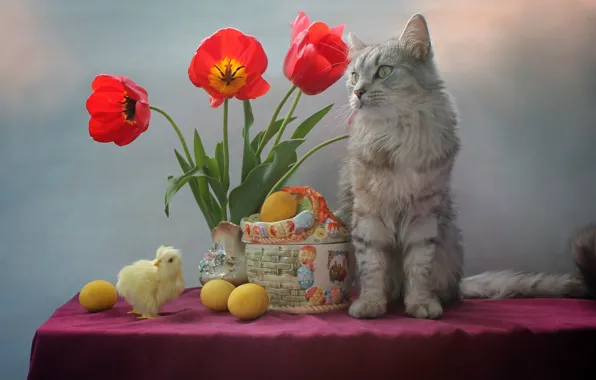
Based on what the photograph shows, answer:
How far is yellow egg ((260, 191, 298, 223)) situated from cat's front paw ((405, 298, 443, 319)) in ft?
0.92

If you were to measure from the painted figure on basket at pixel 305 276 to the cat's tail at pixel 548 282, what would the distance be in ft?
1.33

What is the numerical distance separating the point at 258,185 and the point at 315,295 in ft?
0.87

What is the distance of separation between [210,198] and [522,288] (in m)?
0.73

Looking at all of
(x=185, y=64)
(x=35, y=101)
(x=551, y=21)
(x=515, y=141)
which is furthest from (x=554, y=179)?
(x=35, y=101)

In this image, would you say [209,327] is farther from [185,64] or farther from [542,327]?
[185,64]

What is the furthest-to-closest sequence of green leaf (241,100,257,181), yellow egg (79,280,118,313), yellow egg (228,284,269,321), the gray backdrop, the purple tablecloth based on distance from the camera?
the gray backdrop, green leaf (241,100,257,181), yellow egg (79,280,118,313), yellow egg (228,284,269,321), the purple tablecloth

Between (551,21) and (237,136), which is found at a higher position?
(551,21)

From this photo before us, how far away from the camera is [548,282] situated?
116 cm

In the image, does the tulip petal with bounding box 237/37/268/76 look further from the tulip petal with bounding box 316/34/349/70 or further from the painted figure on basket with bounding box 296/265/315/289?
the painted figure on basket with bounding box 296/265/315/289

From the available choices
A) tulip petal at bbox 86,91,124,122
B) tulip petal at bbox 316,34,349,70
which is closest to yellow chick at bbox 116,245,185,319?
tulip petal at bbox 86,91,124,122

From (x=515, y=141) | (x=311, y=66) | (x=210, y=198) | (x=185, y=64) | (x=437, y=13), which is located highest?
(x=437, y=13)

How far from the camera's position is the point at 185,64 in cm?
138

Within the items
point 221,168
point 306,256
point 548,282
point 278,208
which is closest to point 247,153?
point 221,168

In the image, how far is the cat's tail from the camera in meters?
1.09
